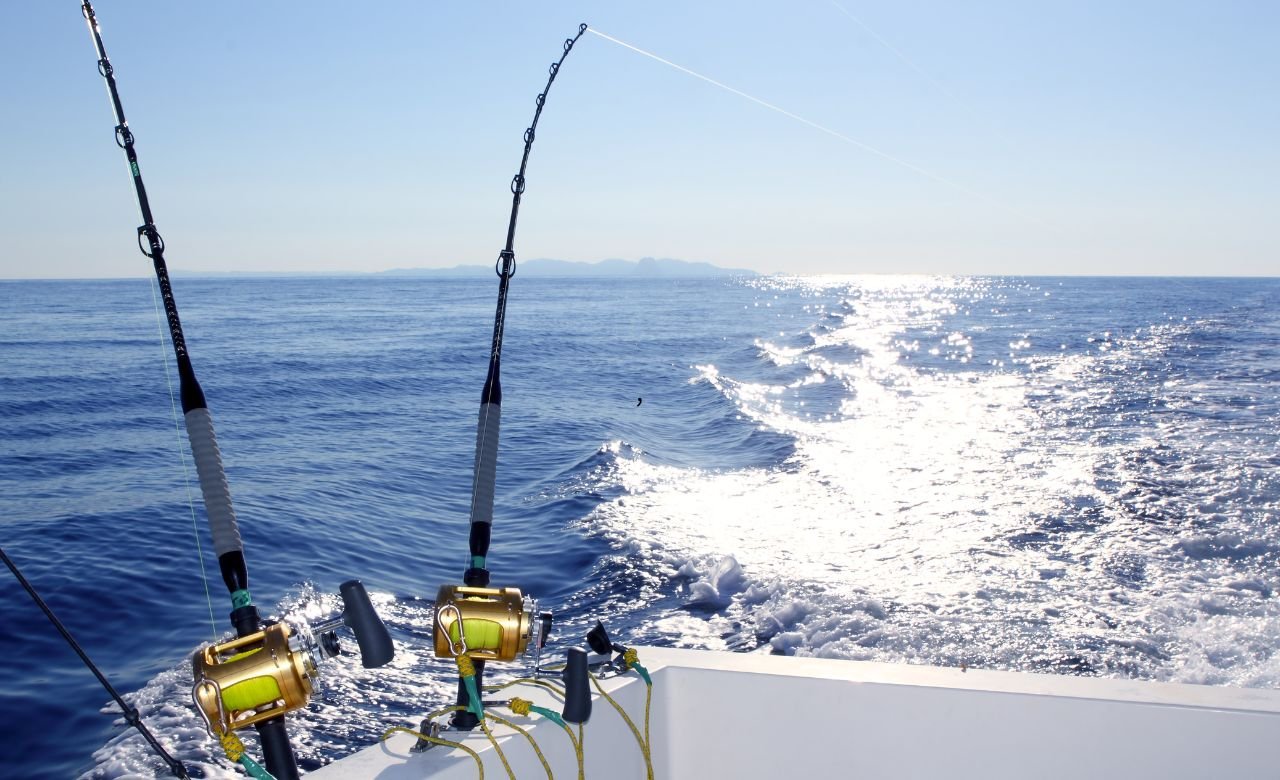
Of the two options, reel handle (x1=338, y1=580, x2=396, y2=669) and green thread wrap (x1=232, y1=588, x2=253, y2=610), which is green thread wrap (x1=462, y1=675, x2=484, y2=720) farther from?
green thread wrap (x1=232, y1=588, x2=253, y2=610)

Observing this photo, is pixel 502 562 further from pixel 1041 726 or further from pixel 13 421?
pixel 13 421

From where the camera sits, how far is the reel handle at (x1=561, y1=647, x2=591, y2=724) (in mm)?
1818

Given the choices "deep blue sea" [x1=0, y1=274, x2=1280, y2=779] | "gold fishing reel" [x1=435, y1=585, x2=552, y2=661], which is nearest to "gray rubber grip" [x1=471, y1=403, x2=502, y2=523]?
"gold fishing reel" [x1=435, y1=585, x2=552, y2=661]

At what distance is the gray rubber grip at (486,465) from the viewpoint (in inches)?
80.5

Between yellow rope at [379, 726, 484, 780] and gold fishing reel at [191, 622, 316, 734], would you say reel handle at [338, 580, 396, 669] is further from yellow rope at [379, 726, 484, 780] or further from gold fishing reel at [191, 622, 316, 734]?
yellow rope at [379, 726, 484, 780]

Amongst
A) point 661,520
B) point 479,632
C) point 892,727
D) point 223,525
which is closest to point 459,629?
point 479,632

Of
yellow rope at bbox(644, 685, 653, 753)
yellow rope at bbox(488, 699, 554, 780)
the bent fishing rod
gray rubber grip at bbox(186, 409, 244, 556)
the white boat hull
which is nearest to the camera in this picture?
the bent fishing rod

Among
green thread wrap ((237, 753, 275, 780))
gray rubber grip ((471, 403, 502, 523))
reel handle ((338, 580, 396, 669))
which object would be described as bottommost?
green thread wrap ((237, 753, 275, 780))

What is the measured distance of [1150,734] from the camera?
1.99m

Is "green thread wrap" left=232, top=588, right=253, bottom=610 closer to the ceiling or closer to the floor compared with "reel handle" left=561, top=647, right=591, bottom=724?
closer to the ceiling

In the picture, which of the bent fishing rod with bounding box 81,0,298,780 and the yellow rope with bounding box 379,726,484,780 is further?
the yellow rope with bounding box 379,726,484,780

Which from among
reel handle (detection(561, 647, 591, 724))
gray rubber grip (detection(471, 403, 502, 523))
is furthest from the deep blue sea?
reel handle (detection(561, 647, 591, 724))

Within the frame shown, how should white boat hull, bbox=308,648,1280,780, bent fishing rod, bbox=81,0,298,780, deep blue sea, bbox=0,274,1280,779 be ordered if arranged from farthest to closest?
1. deep blue sea, bbox=0,274,1280,779
2. white boat hull, bbox=308,648,1280,780
3. bent fishing rod, bbox=81,0,298,780

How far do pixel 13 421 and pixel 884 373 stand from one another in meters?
14.4
